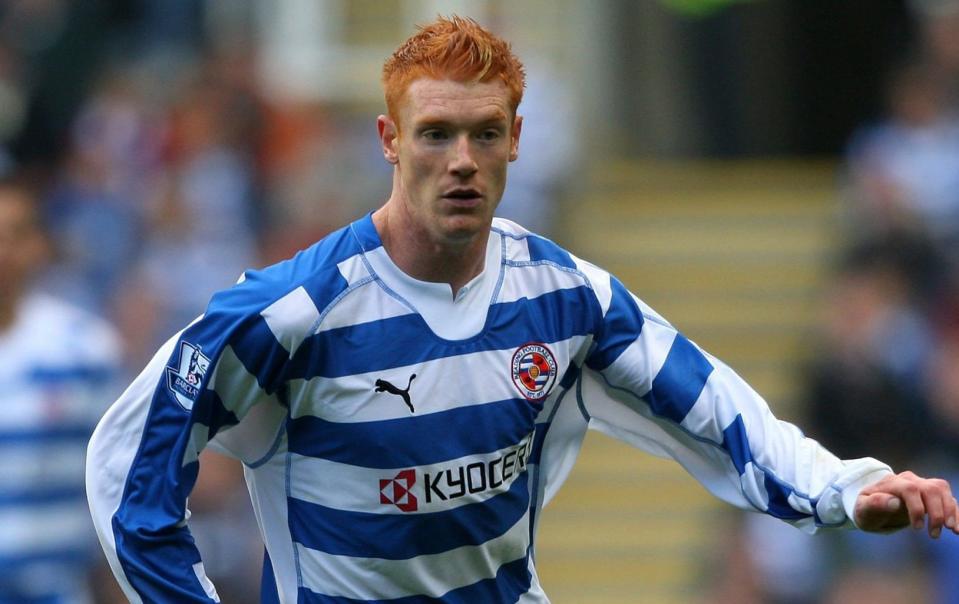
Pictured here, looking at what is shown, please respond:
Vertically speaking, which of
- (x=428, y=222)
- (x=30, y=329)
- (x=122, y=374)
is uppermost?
(x=428, y=222)

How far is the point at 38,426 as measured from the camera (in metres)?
7.04

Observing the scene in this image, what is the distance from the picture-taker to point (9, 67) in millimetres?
12359

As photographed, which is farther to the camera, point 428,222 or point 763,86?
point 763,86

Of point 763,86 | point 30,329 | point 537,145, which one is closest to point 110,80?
point 537,145

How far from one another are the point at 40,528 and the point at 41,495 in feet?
0.41

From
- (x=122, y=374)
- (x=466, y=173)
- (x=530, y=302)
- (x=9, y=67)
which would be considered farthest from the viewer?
(x=9, y=67)

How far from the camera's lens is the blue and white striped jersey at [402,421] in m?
4.29

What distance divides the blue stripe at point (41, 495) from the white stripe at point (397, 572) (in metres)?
2.71

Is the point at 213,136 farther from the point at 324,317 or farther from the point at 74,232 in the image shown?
the point at 324,317

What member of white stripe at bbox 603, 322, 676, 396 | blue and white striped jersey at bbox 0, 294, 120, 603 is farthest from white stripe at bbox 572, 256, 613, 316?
blue and white striped jersey at bbox 0, 294, 120, 603

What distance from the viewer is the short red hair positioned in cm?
430

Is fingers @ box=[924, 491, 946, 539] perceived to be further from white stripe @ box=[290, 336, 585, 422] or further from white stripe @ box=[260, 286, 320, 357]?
white stripe @ box=[260, 286, 320, 357]

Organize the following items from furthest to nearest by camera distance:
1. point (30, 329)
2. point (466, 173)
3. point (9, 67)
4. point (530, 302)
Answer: point (9, 67), point (30, 329), point (530, 302), point (466, 173)

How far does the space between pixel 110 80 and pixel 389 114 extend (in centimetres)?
875
